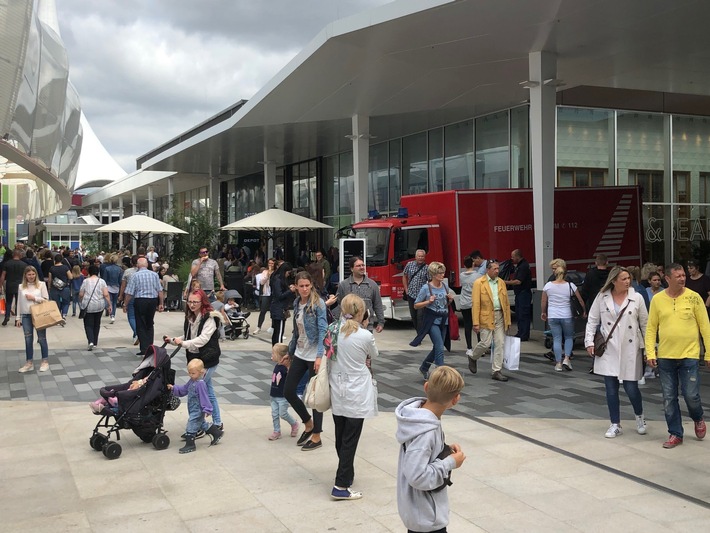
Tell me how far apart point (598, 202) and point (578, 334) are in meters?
5.80

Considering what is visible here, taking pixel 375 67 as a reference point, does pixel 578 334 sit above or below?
below

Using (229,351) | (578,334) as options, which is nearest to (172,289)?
(229,351)

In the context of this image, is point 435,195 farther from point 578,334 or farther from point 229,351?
point 229,351

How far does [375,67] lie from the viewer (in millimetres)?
17031

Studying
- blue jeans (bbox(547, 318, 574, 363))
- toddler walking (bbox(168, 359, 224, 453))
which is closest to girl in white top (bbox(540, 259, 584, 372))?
blue jeans (bbox(547, 318, 574, 363))

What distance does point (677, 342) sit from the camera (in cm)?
673

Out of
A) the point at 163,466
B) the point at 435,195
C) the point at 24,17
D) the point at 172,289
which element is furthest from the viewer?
the point at 172,289

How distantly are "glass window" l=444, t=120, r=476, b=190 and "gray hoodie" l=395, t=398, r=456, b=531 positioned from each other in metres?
21.6

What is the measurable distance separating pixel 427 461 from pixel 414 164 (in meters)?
25.0

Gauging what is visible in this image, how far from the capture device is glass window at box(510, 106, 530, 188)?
2186 cm

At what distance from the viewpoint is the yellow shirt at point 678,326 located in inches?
264

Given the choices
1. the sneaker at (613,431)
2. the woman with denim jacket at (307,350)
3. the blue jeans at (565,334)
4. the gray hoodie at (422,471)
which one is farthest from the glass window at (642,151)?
the gray hoodie at (422,471)

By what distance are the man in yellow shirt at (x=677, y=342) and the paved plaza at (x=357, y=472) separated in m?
0.42

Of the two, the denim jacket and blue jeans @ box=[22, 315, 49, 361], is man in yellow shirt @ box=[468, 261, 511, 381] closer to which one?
the denim jacket
